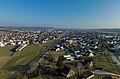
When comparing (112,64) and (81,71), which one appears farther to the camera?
(112,64)

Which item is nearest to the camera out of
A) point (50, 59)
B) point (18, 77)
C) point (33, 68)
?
point (18, 77)

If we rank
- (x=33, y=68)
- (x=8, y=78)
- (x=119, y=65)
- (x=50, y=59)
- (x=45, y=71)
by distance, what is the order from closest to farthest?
(x=8, y=78), (x=45, y=71), (x=33, y=68), (x=119, y=65), (x=50, y=59)

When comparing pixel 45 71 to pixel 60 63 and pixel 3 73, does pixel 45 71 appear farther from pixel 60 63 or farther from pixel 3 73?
pixel 3 73

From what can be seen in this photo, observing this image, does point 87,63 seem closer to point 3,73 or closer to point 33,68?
point 33,68

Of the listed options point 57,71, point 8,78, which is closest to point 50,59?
point 57,71

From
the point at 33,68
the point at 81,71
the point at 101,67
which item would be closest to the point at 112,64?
the point at 101,67

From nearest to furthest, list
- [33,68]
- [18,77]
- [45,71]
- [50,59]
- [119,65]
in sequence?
[18,77], [45,71], [33,68], [119,65], [50,59]

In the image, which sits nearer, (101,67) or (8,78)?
(8,78)

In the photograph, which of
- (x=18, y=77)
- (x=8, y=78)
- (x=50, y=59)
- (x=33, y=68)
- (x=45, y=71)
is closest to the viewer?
(x=18, y=77)
